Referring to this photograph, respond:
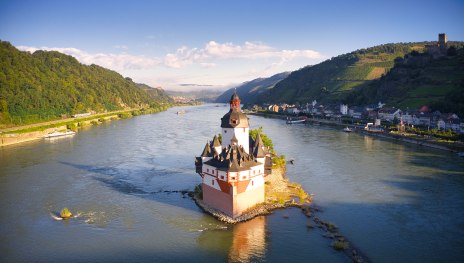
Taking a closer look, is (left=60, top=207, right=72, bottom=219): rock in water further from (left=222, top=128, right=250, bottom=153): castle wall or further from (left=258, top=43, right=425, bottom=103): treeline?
(left=258, top=43, right=425, bottom=103): treeline

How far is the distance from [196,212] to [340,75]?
94.3 m

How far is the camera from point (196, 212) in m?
19.9

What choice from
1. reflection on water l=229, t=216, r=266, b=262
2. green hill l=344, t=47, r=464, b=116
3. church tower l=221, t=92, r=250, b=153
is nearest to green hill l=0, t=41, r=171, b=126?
church tower l=221, t=92, r=250, b=153

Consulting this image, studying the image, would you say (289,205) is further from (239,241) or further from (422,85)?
(422,85)

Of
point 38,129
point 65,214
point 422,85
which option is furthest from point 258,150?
point 422,85

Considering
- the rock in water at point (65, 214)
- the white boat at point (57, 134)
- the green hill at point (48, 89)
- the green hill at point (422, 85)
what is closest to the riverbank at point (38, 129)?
the white boat at point (57, 134)

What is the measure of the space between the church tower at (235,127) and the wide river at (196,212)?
13.8 feet

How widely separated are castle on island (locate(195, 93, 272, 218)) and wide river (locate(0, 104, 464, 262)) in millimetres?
1077

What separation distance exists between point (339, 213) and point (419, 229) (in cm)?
380

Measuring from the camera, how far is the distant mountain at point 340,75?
9742 centimetres

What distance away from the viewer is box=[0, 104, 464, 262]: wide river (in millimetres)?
15930

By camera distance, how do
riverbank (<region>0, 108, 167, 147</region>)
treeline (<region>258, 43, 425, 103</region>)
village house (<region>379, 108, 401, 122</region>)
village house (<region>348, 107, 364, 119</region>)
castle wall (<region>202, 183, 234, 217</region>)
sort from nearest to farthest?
castle wall (<region>202, 183, 234, 217</region>) < riverbank (<region>0, 108, 167, 147</region>) < village house (<region>379, 108, 401, 122</region>) < village house (<region>348, 107, 364, 119</region>) < treeline (<region>258, 43, 425, 103</region>)

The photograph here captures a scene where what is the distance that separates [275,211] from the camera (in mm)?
19844

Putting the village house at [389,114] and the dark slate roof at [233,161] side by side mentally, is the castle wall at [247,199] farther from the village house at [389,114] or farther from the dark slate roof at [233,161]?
the village house at [389,114]
